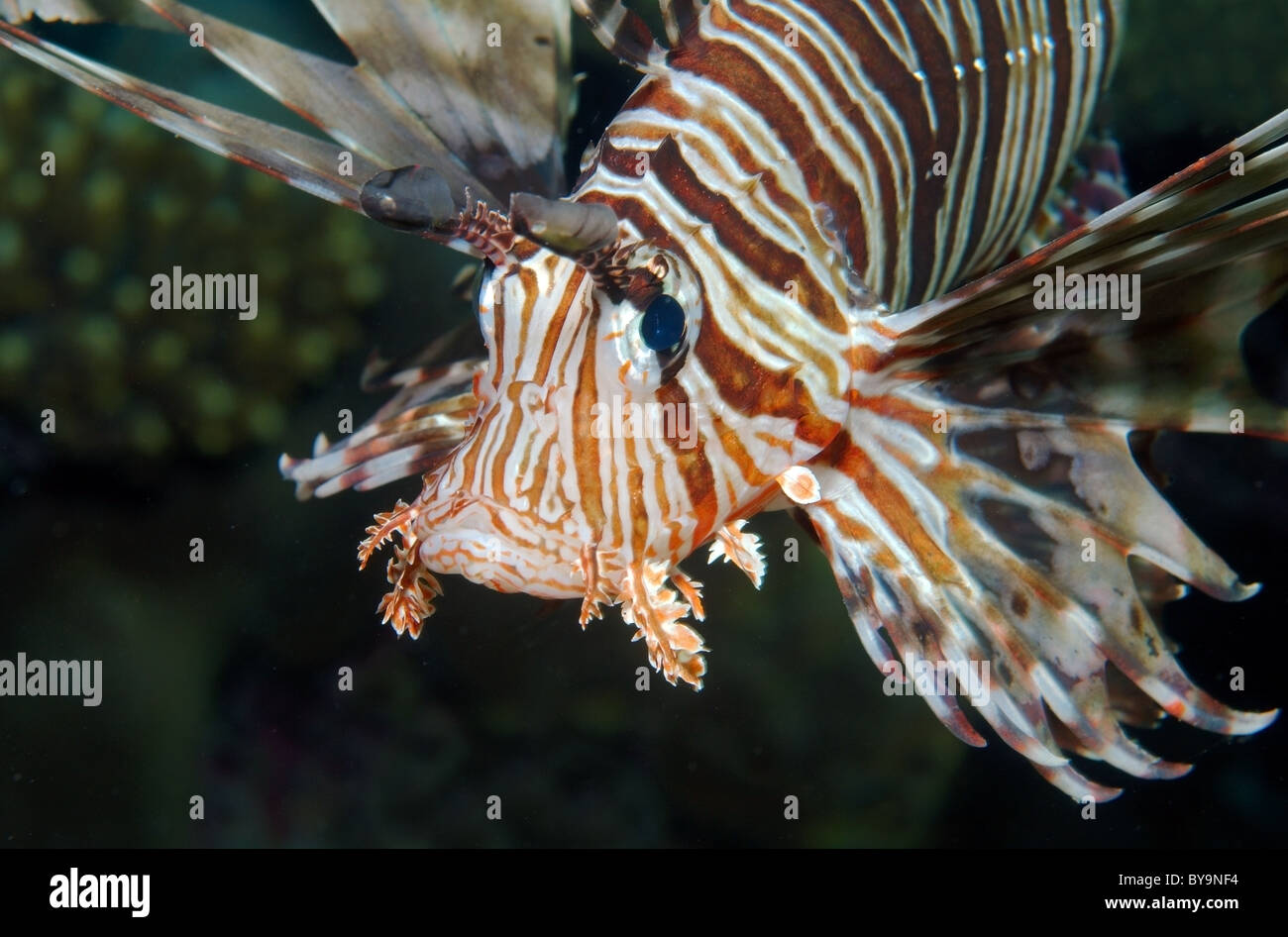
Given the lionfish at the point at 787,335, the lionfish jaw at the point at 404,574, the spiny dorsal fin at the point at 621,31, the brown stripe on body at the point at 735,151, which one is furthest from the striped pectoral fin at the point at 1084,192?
the lionfish jaw at the point at 404,574

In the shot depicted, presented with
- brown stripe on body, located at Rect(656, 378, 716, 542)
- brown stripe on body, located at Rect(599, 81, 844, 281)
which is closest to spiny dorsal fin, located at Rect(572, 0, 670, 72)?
brown stripe on body, located at Rect(599, 81, 844, 281)

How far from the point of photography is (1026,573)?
83.9 inches

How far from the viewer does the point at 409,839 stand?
344 centimetres

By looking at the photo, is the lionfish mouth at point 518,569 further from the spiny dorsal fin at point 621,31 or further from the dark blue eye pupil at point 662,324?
the spiny dorsal fin at point 621,31

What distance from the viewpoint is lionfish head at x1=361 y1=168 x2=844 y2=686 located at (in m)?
1.67

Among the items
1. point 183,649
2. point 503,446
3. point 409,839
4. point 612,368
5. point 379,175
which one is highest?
point 379,175

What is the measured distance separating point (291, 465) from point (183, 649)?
4.27ft

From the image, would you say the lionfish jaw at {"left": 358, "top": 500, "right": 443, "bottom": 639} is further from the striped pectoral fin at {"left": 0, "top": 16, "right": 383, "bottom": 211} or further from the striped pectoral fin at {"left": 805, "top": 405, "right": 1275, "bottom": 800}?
the striped pectoral fin at {"left": 805, "top": 405, "right": 1275, "bottom": 800}

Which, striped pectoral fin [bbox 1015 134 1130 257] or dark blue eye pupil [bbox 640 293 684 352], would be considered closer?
dark blue eye pupil [bbox 640 293 684 352]

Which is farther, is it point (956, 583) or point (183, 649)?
point (183, 649)

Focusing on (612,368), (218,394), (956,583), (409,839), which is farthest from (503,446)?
(409,839)

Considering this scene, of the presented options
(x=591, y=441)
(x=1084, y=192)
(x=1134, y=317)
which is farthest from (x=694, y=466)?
(x=1084, y=192)

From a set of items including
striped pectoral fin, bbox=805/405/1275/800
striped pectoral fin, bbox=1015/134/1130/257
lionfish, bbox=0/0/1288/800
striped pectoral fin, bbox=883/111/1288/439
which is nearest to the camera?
striped pectoral fin, bbox=883/111/1288/439
